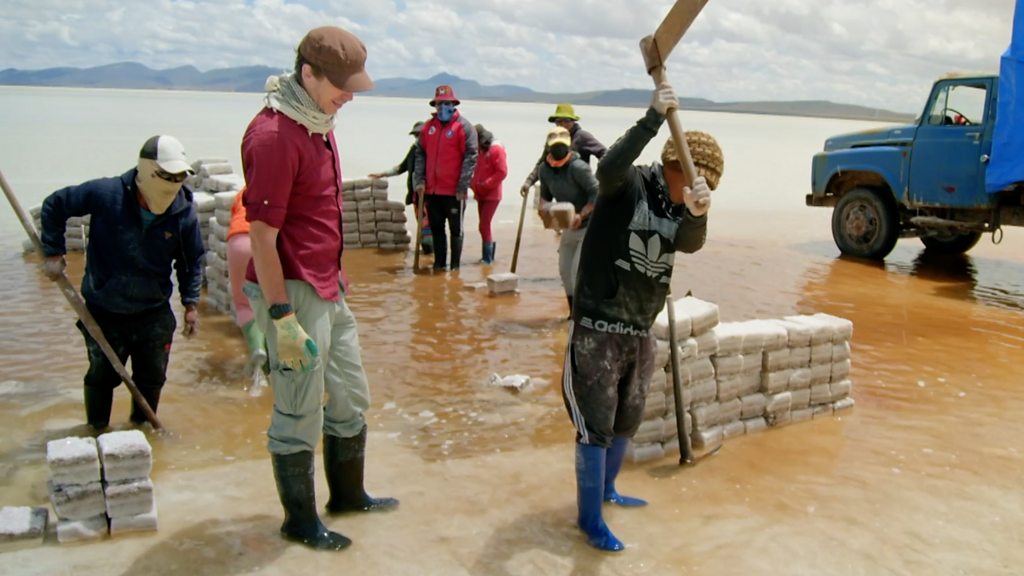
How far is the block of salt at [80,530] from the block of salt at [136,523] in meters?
0.05

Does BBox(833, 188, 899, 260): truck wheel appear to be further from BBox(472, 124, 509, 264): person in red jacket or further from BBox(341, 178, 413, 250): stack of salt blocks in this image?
BBox(341, 178, 413, 250): stack of salt blocks

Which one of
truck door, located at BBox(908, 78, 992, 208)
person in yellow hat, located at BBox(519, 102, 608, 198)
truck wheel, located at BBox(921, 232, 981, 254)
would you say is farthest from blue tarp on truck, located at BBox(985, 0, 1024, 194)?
person in yellow hat, located at BBox(519, 102, 608, 198)

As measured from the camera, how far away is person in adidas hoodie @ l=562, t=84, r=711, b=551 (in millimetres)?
3498

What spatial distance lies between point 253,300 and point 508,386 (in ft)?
9.05

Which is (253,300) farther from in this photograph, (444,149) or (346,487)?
(444,149)

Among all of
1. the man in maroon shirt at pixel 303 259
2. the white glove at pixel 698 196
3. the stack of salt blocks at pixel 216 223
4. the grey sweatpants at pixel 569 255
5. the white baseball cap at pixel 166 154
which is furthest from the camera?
the stack of salt blocks at pixel 216 223

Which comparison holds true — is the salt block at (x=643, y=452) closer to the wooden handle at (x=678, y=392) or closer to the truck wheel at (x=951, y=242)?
the wooden handle at (x=678, y=392)

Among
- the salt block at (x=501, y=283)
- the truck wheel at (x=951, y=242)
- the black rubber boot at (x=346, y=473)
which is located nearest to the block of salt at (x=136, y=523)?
the black rubber boot at (x=346, y=473)

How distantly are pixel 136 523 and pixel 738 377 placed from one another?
3.14m

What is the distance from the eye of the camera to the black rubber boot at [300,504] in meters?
3.44

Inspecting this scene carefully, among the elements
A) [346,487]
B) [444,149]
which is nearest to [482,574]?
[346,487]

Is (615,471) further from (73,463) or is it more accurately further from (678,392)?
(73,463)

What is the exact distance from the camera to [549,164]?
711 centimetres

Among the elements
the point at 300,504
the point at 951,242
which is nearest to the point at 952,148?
the point at 951,242
